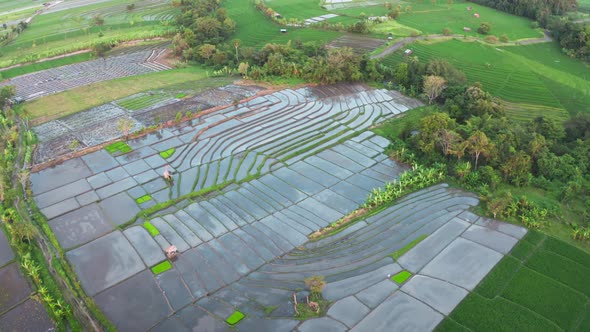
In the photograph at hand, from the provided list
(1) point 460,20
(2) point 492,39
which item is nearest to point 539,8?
(1) point 460,20

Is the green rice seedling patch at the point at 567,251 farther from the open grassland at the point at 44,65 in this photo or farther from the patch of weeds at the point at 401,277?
the open grassland at the point at 44,65

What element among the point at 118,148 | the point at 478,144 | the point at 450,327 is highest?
the point at 478,144

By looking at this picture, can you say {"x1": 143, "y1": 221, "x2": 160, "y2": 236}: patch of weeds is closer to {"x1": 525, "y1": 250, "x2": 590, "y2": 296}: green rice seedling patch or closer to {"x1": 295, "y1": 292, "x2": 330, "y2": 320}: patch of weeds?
{"x1": 295, "y1": 292, "x2": 330, "y2": 320}: patch of weeds

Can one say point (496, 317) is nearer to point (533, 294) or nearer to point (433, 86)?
point (533, 294)

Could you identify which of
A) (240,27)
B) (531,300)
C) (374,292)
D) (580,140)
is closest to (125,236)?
(374,292)

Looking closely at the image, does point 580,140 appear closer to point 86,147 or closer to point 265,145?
point 265,145

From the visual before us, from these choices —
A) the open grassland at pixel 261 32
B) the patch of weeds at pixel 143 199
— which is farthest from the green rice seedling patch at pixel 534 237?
the open grassland at pixel 261 32

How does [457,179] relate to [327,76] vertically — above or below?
below
